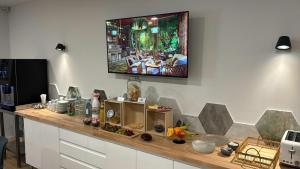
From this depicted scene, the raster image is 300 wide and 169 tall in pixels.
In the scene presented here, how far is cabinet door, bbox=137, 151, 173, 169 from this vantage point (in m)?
1.88

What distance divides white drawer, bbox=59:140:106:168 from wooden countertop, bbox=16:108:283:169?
18 cm

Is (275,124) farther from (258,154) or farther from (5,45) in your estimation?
(5,45)

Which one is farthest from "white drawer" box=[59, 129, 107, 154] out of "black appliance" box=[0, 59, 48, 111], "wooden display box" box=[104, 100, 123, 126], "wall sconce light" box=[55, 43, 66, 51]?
"wall sconce light" box=[55, 43, 66, 51]

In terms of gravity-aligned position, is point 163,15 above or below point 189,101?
above

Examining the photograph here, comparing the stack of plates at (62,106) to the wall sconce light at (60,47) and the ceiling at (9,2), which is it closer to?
the wall sconce light at (60,47)

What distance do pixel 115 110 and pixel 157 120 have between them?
1.74ft

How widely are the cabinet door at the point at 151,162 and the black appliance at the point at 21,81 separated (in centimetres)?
215

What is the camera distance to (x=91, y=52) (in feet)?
10.1

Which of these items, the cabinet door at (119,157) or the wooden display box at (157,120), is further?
the wooden display box at (157,120)

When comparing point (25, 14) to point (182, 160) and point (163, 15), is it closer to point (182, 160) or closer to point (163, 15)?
point (163, 15)

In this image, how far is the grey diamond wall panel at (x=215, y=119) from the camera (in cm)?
215

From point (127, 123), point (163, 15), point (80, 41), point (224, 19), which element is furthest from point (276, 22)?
point (80, 41)

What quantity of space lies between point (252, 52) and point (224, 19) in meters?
0.36

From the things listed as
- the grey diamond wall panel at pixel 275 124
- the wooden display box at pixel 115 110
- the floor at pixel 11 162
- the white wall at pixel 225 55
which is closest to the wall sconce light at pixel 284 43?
the white wall at pixel 225 55
